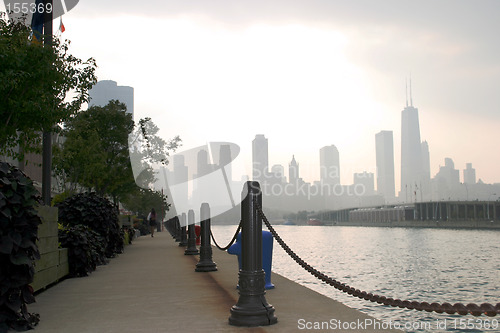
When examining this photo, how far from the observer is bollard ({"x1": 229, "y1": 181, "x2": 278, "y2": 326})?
5.34 meters

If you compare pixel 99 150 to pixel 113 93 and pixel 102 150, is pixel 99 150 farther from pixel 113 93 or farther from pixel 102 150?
pixel 113 93

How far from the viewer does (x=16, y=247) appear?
198 inches

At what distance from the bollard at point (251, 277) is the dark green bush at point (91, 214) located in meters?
8.91

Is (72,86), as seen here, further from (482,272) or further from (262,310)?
(482,272)

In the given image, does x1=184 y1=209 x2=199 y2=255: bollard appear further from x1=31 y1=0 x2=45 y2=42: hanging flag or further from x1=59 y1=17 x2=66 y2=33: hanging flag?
x1=59 y1=17 x2=66 y2=33: hanging flag

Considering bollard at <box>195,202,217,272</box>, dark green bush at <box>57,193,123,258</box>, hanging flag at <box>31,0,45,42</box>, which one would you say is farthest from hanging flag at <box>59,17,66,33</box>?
bollard at <box>195,202,217,272</box>

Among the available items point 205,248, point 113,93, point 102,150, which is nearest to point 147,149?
point 102,150

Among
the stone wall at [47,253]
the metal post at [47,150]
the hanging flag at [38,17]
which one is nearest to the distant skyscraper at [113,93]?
the hanging flag at [38,17]

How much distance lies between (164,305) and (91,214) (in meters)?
7.95

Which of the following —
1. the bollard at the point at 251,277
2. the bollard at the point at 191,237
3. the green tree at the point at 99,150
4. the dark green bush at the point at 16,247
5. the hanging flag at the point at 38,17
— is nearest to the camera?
the dark green bush at the point at 16,247

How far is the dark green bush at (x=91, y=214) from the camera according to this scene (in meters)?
13.7

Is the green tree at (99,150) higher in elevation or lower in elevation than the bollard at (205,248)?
higher

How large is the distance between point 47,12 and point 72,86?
84.4 inches

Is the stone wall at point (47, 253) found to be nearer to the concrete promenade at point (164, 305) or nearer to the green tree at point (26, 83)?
the concrete promenade at point (164, 305)
